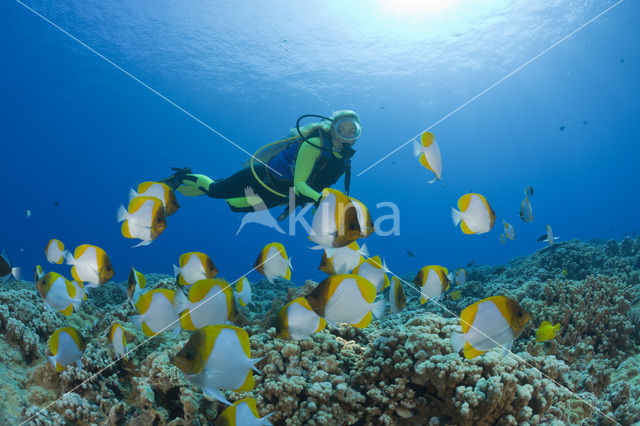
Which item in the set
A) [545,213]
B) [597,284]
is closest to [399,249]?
[545,213]

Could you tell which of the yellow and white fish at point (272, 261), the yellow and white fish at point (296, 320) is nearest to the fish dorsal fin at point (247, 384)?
the yellow and white fish at point (296, 320)

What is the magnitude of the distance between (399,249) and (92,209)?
75.6m

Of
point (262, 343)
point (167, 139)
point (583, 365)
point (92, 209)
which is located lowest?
point (92, 209)

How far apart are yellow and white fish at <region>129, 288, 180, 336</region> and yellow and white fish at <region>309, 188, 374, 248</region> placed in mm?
1213

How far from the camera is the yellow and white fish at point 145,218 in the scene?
109 inches

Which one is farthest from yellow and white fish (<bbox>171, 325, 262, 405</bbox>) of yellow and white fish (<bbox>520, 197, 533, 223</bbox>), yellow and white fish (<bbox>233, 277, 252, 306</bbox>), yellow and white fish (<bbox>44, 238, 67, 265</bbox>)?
yellow and white fish (<bbox>520, 197, 533, 223</bbox>)

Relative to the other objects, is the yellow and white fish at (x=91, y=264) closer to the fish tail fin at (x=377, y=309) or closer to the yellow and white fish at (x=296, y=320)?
the yellow and white fish at (x=296, y=320)

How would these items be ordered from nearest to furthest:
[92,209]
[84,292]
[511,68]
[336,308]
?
[336,308] < [84,292] < [511,68] < [92,209]

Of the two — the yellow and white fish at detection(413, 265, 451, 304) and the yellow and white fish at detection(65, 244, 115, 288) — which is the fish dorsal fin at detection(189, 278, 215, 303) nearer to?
the yellow and white fish at detection(65, 244, 115, 288)

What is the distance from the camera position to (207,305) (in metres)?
2.30

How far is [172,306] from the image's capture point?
8.09ft

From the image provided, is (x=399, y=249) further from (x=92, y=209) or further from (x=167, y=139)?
(x=92, y=209)

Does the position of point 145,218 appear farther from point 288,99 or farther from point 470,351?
point 288,99

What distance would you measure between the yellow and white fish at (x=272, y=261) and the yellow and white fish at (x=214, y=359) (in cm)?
141
